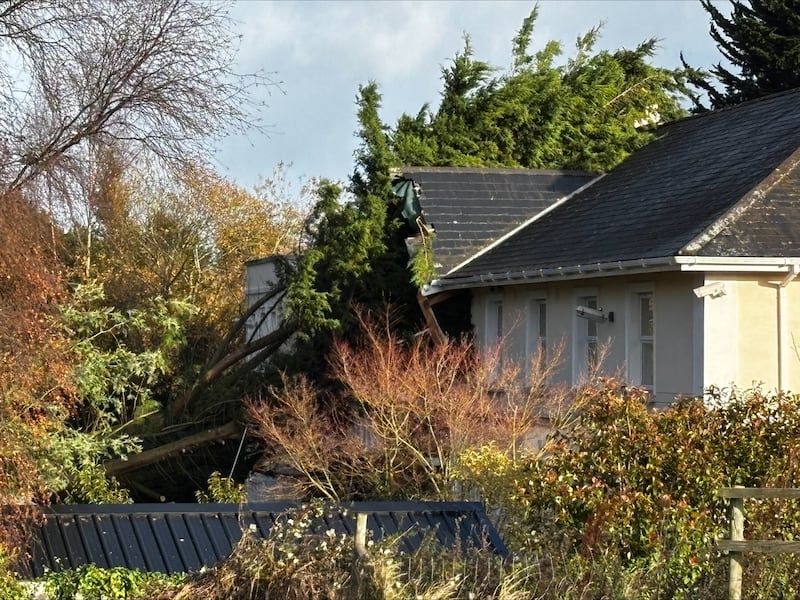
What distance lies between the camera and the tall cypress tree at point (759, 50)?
35906 millimetres

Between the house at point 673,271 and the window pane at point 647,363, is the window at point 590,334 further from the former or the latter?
the window pane at point 647,363

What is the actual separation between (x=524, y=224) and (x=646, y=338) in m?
5.85

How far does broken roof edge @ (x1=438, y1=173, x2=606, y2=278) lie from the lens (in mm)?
22750

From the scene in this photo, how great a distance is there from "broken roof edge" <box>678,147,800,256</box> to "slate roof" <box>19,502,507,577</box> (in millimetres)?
6573

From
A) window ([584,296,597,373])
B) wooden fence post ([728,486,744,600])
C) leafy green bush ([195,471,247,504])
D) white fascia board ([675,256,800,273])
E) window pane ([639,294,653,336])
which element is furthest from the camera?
window ([584,296,597,373])

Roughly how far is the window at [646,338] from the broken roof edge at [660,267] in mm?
738

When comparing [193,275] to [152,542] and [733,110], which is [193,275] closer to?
[733,110]

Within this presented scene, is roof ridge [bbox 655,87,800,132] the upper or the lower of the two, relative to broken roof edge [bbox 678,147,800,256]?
upper

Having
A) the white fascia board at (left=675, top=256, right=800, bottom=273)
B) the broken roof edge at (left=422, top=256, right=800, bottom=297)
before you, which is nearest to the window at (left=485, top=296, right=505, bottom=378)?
the broken roof edge at (left=422, top=256, right=800, bottom=297)

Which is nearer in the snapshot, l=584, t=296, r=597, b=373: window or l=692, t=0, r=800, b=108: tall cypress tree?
l=584, t=296, r=597, b=373: window

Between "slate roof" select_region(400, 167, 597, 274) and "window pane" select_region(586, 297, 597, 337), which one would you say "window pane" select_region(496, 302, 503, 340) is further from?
"window pane" select_region(586, 297, 597, 337)

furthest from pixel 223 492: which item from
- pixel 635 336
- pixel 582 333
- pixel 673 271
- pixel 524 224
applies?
pixel 524 224

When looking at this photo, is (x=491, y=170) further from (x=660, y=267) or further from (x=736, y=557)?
(x=736, y=557)

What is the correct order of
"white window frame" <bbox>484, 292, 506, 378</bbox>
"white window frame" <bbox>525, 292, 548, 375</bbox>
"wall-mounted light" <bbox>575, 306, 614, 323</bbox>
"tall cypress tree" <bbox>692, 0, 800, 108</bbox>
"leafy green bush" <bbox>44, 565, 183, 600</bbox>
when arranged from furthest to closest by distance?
"tall cypress tree" <bbox>692, 0, 800, 108</bbox> < "white window frame" <bbox>484, 292, 506, 378</bbox> < "white window frame" <bbox>525, 292, 548, 375</bbox> < "wall-mounted light" <bbox>575, 306, 614, 323</bbox> < "leafy green bush" <bbox>44, 565, 183, 600</bbox>
